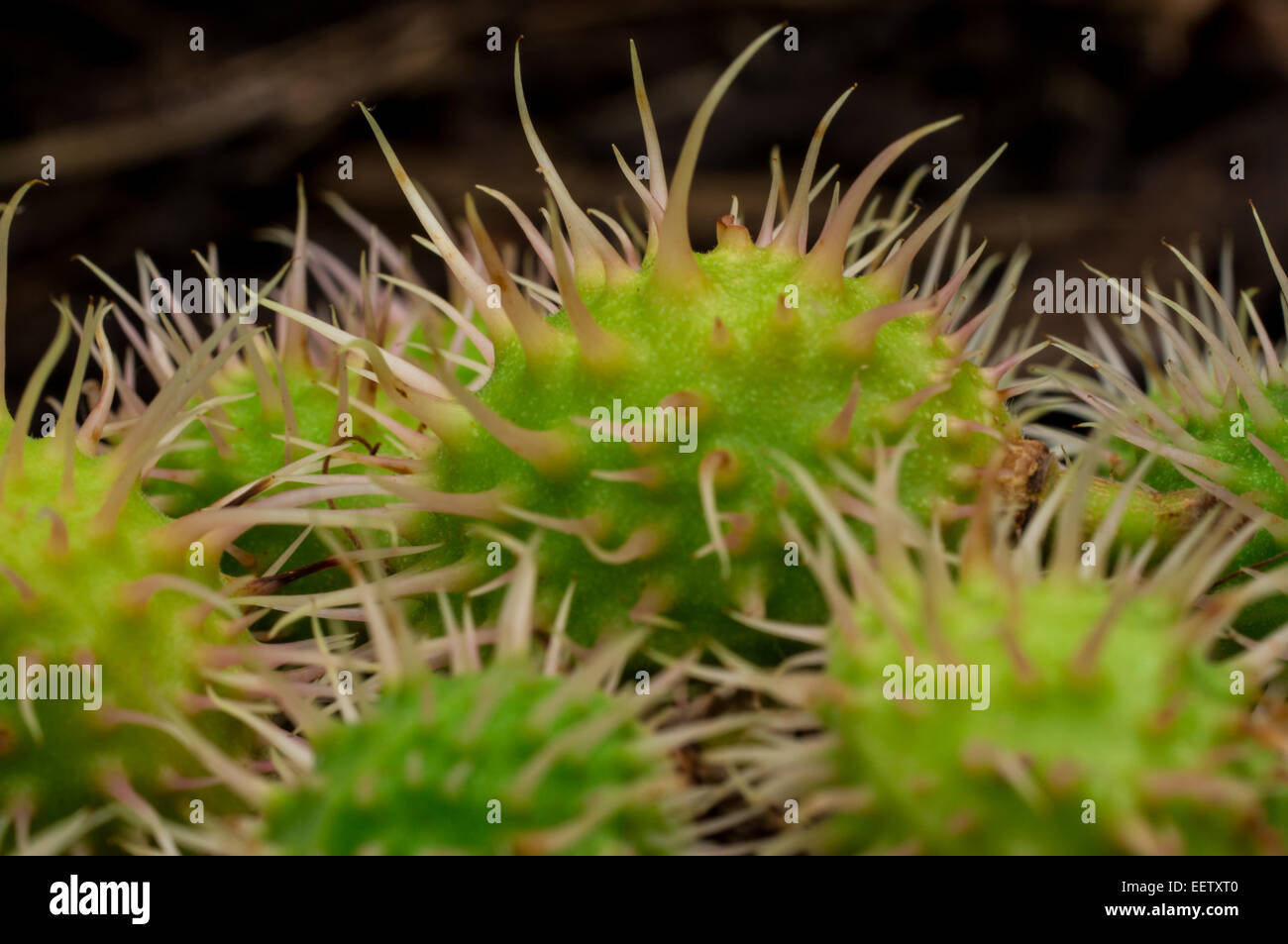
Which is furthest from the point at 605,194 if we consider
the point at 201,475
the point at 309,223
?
the point at 201,475

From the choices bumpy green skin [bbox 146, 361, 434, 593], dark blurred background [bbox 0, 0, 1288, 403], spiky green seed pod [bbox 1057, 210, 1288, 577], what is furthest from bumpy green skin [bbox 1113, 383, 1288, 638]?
dark blurred background [bbox 0, 0, 1288, 403]

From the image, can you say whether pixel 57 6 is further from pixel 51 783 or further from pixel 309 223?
pixel 51 783

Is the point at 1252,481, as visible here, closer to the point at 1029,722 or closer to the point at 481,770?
the point at 1029,722

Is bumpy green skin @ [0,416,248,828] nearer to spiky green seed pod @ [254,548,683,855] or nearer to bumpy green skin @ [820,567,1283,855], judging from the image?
spiky green seed pod @ [254,548,683,855]

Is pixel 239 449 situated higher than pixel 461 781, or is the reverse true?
pixel 239 449

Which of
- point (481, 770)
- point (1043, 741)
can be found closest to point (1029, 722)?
point (1043, 741)

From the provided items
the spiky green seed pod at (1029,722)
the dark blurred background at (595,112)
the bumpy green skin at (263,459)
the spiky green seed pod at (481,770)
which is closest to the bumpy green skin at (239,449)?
the bumpy green skin at (263,459)
